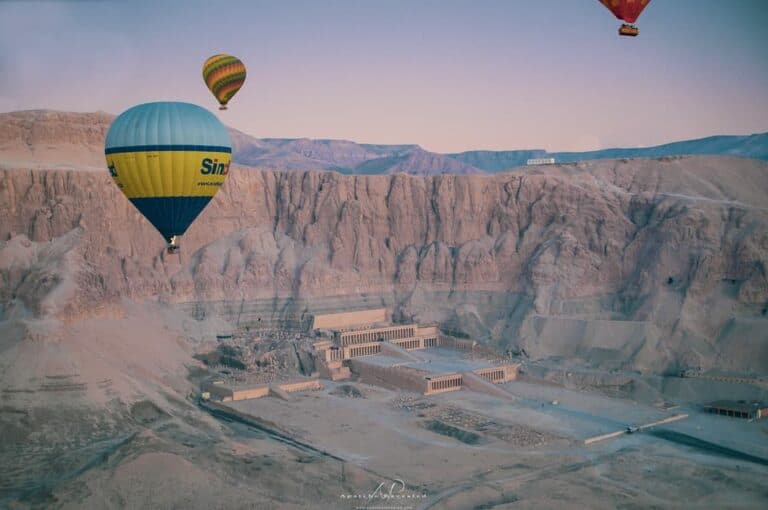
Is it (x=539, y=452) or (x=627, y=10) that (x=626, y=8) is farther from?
(x=539, y=452)

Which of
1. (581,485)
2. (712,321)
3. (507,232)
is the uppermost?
(507,232)

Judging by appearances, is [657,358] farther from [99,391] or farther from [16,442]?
[16,442]

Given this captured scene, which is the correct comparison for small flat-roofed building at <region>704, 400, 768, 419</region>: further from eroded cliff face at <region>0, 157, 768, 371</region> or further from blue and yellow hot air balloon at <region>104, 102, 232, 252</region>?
blue and yellow hot air balloon at <region>104, 102, 232, 252</region>

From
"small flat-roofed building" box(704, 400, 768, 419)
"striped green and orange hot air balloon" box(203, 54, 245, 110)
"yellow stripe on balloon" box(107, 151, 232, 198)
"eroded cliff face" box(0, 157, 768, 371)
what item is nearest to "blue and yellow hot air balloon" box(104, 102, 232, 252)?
"yellow stripe on balloon" box(107, 151, 232, 198)

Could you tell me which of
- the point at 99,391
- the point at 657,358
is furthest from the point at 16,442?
the point at 657,358

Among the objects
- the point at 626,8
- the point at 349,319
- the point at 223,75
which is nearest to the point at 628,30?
the point at 626,8
